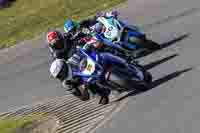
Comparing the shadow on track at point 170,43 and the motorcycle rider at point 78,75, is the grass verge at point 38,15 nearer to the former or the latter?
the shadow on track at point 170,43

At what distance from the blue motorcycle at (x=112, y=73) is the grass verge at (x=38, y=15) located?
45.7ft

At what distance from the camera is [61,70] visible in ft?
51.6

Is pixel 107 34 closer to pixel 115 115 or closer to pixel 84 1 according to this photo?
pixel 115 115

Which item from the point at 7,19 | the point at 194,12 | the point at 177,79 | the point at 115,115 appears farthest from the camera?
the point at 7,19

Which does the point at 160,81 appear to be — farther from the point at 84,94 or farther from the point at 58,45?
the point at 58,45

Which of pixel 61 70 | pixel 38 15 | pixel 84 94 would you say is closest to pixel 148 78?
pixel 84 94

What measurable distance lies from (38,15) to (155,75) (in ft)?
60.1

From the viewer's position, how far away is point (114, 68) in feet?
53.1

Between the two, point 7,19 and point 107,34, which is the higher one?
point 107,34

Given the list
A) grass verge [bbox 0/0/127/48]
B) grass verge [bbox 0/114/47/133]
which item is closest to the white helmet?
grass verge [bbox 0/114/47/133]

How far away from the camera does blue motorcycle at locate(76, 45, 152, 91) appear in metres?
15.9

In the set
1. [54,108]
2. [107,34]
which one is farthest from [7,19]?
[54,108]

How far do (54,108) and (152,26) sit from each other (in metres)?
7.94

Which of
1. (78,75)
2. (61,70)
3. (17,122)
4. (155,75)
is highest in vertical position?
(61,70)
